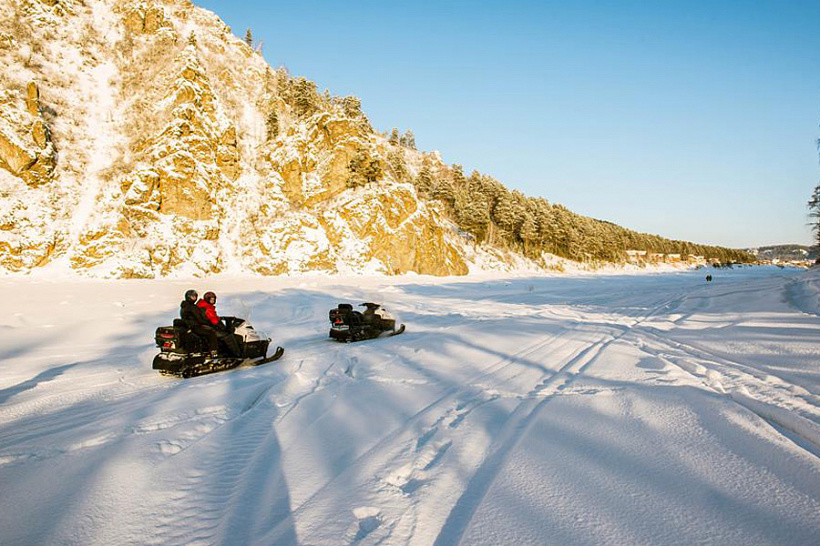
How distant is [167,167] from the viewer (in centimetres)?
3669

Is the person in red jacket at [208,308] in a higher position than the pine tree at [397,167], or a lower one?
lower

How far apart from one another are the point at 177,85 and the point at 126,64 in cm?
1255

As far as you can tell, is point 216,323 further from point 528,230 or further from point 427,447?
point 528,230

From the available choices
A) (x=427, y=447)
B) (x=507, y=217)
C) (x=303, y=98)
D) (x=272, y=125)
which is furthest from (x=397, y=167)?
(x=427, y=447)

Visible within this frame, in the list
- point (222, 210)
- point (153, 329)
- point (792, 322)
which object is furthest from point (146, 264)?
point (792, 322)

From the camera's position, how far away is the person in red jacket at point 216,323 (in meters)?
8.18

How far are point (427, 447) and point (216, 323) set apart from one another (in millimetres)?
6204

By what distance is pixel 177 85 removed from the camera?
40.4 metres

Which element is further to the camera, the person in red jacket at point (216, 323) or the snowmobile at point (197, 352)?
the person in red jacket at point (216, 323)

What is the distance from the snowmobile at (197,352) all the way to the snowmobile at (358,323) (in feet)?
7.64

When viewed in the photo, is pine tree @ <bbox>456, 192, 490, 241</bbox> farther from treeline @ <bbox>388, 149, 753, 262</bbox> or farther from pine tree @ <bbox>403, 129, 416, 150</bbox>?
pine tree @ <bbox>403, 129, 416, 150</bbox>

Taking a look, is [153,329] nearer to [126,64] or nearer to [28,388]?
[28,388]

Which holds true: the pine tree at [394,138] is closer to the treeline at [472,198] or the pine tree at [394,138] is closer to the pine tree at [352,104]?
the treeline at [472,198]

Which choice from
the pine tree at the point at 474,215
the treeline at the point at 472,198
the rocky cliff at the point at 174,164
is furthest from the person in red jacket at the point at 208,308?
the pine tree at the point at 474,215
